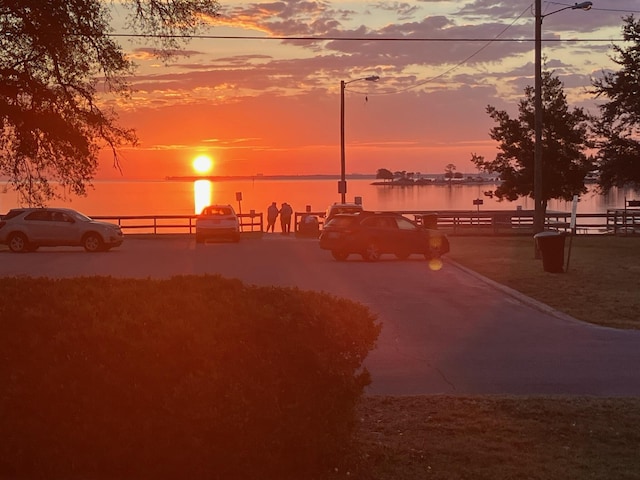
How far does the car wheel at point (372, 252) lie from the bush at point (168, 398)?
23614mm

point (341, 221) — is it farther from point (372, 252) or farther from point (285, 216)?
point (285, 216)

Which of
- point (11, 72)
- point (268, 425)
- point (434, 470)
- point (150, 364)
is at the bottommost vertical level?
point (434, 470)

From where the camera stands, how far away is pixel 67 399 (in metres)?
5.46

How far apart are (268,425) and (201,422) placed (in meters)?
0.42

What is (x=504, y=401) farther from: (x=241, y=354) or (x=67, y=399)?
(x=67, y=399)

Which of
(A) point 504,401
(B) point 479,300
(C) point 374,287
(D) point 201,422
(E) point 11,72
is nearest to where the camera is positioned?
(D) point 201,422

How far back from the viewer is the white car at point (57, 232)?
117 ft

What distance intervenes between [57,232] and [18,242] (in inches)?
64.8

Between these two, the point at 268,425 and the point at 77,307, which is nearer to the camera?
the point at 268,425

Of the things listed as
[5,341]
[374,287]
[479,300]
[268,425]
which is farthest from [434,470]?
[374,287]

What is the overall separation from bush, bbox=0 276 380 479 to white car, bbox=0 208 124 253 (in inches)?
1193

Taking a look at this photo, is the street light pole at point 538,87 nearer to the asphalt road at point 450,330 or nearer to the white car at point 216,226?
the asphalt road at point 450,330

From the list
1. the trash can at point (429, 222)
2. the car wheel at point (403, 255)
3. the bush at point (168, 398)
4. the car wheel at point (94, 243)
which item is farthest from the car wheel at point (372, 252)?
the bush at point (168, 398)

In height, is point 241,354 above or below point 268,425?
above
